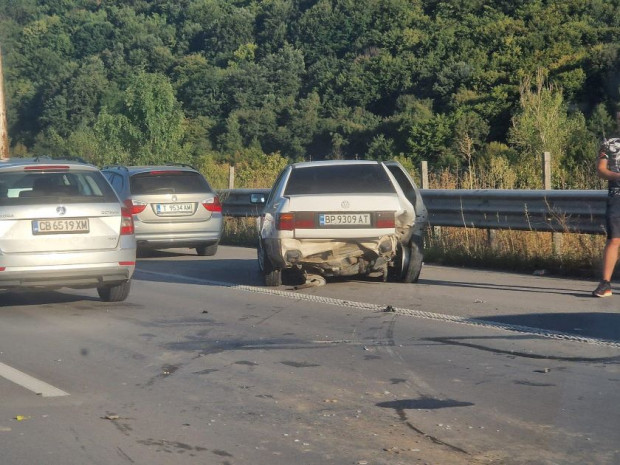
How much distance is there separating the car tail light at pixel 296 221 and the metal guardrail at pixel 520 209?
160 centimetres

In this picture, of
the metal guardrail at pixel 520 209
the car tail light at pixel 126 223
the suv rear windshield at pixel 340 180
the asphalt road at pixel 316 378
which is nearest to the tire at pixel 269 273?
the asphalt road at pixel 316 378

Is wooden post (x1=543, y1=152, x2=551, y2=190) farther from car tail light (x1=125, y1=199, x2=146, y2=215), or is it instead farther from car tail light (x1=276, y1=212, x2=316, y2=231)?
car tail light (x1=125, y1=199, x2=146, y2=215)

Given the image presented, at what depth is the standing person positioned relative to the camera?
10.7 m

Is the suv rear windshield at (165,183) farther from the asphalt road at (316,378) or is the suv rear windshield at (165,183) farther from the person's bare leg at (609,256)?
the person's bare leg at (609,256)

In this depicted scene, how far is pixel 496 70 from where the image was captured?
6341 cm

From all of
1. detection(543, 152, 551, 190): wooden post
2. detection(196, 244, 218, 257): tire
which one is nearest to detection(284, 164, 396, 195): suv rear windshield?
detection(543, 152, 551, 190): wooden post

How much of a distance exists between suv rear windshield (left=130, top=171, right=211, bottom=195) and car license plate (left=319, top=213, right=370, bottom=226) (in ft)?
20.9

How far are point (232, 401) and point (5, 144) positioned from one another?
2342cm

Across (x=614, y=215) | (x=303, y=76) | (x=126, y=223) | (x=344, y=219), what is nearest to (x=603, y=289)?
(x=614, y=215)

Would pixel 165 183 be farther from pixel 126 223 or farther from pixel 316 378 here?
pixel 316 378

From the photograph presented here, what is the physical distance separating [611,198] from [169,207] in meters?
8.84

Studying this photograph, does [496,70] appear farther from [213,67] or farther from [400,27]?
[213,67]

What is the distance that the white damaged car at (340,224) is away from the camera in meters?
12.0

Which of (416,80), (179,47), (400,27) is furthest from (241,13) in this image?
(416,80)
